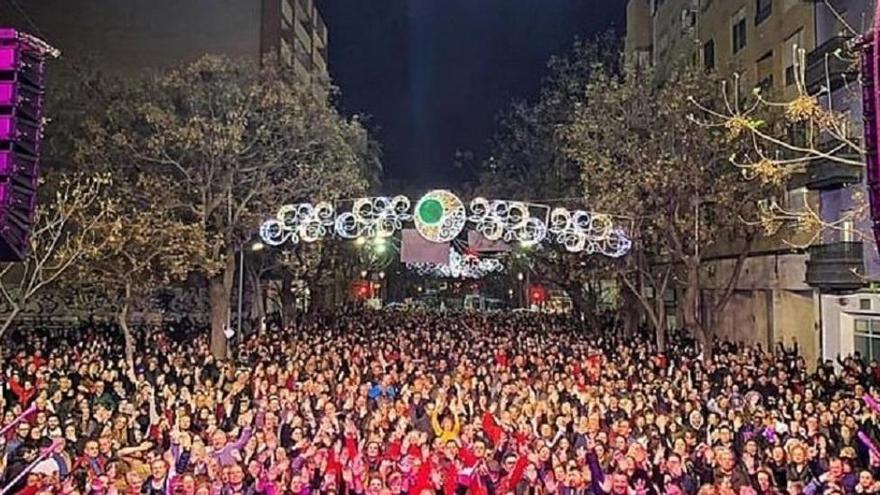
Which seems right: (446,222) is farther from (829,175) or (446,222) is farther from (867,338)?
(867,338)

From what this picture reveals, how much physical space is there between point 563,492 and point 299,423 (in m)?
4.88

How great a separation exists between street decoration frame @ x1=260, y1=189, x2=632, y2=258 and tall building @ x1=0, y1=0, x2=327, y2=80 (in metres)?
29.8

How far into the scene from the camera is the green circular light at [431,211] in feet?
69.8

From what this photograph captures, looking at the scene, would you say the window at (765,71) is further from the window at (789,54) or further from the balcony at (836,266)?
the balcony at (836,266)

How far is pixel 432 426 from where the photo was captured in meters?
15.9

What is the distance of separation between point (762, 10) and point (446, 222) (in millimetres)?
15928

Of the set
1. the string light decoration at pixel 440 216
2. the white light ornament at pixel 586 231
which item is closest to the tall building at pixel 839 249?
the white light ornament at pixel 586 231

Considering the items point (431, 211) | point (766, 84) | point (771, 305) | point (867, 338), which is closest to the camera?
point (431, 211)

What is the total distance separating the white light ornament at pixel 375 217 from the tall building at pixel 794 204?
9216 mm

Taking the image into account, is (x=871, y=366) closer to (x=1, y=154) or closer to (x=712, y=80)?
(x=712, y=80)

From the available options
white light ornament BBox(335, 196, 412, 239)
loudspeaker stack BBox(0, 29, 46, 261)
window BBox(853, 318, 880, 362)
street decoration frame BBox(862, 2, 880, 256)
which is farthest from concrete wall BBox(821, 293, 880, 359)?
loudspeaker stack BBox(0, 29, 46, 261)

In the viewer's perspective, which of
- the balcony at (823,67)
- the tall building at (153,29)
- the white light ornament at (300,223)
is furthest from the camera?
the tall building at (153,29)

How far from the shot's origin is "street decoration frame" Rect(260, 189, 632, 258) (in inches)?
839

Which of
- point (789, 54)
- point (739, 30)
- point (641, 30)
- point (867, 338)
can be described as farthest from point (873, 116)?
point (641, 30)
